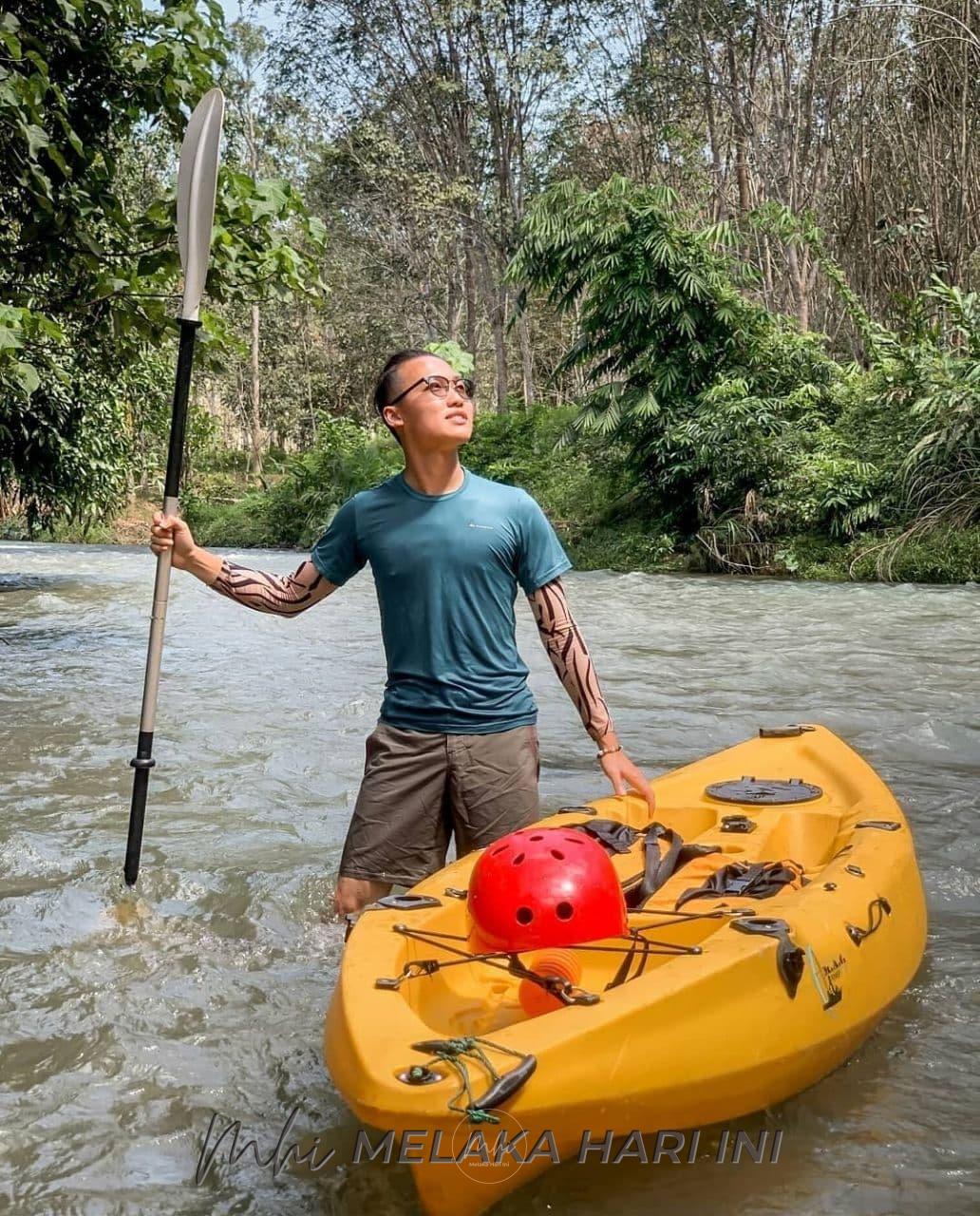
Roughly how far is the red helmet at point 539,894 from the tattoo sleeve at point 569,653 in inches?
24.0

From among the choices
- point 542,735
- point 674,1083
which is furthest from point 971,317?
point 674,1083

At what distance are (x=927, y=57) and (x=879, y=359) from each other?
389 cm

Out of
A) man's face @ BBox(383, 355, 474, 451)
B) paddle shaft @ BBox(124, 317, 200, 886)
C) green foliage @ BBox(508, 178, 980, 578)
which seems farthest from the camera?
green foliage @ BBox(508, 178, 980, 578)

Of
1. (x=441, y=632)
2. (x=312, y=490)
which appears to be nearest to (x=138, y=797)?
(x=441, y=632)

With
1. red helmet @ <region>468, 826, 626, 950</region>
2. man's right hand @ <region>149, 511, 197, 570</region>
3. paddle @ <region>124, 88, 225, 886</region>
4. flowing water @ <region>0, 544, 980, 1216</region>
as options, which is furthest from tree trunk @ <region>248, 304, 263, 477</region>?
red helmet @ <region>468, 826, 626, 950</region>

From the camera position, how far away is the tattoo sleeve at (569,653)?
121 inches

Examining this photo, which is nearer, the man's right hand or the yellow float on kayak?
the yellow float on kayak

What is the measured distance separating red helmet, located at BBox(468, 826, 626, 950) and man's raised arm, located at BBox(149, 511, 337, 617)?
0.94 meters

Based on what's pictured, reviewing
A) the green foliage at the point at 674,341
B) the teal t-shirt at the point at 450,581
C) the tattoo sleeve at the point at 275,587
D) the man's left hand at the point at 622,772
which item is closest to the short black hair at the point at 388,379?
the teal t-shirt at the point at 450,581

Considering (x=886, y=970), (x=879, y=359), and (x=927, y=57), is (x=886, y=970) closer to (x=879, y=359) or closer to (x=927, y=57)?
(x=879, y=359)

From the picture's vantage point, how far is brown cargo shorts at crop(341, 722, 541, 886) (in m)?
3.04

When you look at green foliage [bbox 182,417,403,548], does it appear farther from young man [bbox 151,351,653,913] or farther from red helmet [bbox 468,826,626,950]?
red helmet [bbox 468,826,626,950]

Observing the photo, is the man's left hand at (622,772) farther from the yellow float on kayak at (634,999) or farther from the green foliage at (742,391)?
the green foliage at (742,391)

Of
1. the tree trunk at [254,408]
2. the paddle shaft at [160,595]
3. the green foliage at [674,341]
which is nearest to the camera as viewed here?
the paddle shaft at [160,595]
